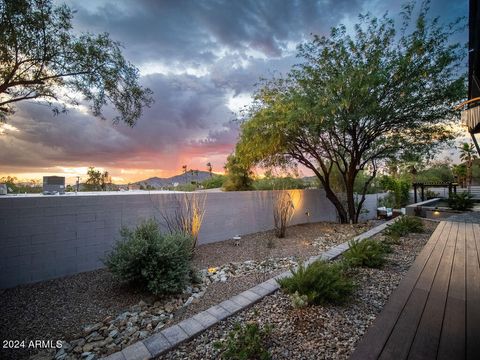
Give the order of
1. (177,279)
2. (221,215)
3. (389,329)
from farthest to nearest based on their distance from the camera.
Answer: (221,215) → (177,279) → (389,329)

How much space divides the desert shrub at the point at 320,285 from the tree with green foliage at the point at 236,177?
25.8 feet

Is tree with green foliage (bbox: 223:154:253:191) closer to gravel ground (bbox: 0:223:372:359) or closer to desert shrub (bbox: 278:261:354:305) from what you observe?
gravel ground (bbox: 0:223:372:359)

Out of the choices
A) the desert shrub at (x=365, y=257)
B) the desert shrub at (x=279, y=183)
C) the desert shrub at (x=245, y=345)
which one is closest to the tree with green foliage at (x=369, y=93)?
A: the desert shrub at (x=279, y=183)

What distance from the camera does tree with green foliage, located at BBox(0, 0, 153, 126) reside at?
290cm

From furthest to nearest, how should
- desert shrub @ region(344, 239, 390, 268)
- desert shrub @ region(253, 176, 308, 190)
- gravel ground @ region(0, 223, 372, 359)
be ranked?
desert shrub @ region(253, 176, 308, 190) → desert shrub @ region(344, 239, 390, 268) → gravel ground @ region(0, 223, 372, 359)

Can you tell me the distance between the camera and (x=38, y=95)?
11.4 ft

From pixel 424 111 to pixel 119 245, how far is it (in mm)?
7552

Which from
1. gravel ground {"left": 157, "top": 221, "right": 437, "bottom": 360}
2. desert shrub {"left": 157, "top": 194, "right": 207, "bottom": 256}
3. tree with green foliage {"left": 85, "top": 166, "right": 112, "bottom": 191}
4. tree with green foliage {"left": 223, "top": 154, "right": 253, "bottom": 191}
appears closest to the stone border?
gravel ground {"left": 157, "top": 221, "right": 437, "bottom": 360}

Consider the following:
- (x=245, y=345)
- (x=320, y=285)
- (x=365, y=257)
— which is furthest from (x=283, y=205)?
(x=245, y=345)

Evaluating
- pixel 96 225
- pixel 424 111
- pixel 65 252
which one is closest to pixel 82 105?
pixel 96 225

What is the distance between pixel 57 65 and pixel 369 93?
6.29m

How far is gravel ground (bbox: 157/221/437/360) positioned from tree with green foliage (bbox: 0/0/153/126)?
385 cm

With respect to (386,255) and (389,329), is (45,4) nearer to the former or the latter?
(389,329)

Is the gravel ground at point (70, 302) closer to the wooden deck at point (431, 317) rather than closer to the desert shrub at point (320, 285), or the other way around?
the desert shrub at point (320, 285)
